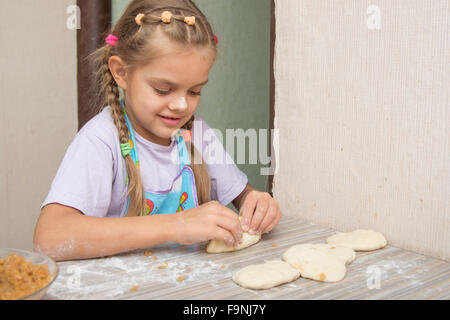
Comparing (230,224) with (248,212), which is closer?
(230,224)

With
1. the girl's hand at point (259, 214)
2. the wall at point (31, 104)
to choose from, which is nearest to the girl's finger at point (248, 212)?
the girl's hand at point (259, 214)

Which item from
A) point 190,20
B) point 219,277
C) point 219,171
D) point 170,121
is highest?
point 190,20

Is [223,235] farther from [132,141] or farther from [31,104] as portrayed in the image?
[31,104]

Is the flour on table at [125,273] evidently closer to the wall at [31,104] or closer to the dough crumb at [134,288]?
the dough crumb at [134,288]

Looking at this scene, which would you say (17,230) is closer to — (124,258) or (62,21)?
(62,21)

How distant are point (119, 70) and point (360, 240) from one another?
67cm

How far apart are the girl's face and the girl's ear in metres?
0.01

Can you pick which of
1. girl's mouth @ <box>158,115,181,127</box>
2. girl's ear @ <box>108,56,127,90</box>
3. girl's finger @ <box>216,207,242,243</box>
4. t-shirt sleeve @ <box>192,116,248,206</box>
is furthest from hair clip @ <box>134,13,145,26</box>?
girl's finger @ <box>216,207,242,243</box>

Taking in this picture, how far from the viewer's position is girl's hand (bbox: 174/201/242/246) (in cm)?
87

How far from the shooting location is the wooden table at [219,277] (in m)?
0.70

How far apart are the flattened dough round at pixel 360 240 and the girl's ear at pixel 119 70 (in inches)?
23.4

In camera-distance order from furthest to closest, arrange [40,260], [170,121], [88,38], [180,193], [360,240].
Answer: [88,38]
[180,193]
[170,121]
[360,240]
[40,260]

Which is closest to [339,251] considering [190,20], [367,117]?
[367,117]

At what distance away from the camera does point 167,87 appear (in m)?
0.97
